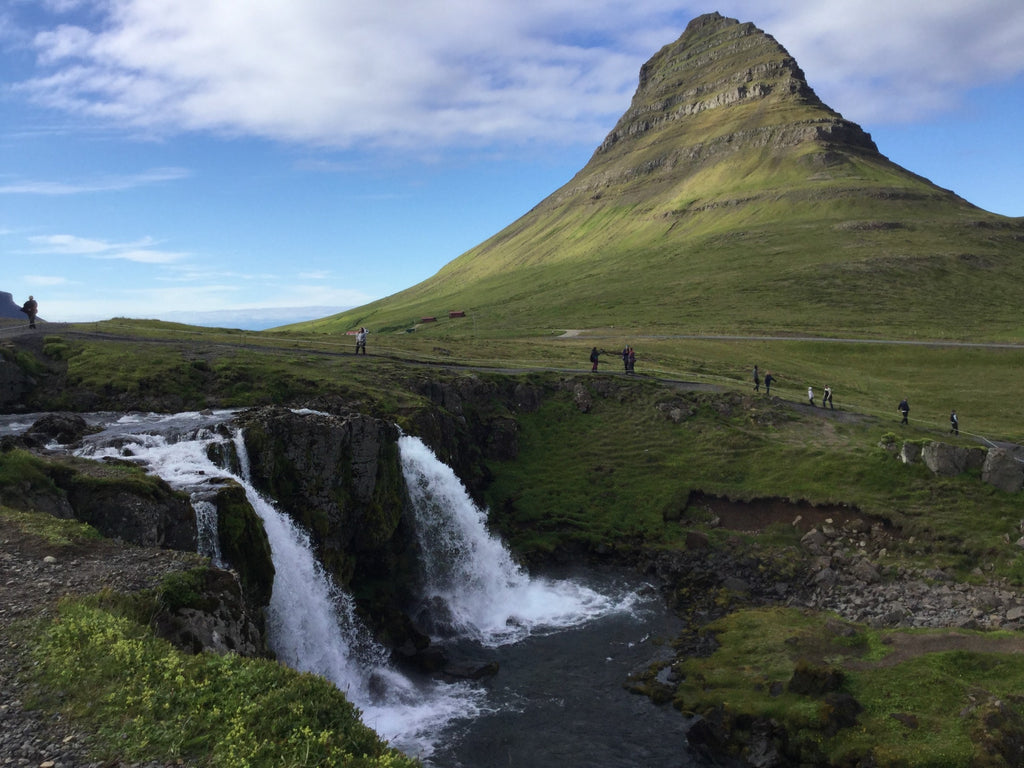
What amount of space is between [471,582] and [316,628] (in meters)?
13.8

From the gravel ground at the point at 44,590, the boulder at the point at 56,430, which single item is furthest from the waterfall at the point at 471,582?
the gravel ground at the point at 44,590

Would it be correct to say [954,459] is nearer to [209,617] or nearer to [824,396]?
[824,396]

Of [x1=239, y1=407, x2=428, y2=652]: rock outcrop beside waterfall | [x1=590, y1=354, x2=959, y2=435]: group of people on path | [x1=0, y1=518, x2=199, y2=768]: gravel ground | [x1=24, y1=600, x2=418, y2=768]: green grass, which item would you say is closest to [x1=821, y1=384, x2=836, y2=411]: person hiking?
[x1=590, y1=354, x2=959, y2=435]: group of people on path

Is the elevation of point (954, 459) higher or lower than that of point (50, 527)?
lower

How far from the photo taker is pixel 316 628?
106 feet

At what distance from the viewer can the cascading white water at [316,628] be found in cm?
3022

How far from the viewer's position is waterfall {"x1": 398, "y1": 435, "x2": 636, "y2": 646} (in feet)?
133

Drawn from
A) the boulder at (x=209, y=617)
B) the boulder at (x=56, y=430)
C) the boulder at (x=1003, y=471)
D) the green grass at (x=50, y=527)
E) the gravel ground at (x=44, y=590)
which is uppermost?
the boulder at (x=56, y=430)

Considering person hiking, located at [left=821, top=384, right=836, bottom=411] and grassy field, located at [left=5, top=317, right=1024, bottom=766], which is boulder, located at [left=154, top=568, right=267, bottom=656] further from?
person hiking, located at [left=821, top=384, right=836, bottom=411]

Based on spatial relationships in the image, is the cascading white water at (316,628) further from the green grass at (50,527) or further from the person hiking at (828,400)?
the person hiking at (828,400)

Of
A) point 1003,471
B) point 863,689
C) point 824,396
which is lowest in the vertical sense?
point 863,689

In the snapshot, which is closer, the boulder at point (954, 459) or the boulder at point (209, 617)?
the boulder at point (209, 617)

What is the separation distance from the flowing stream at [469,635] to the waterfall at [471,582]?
10 centimetres

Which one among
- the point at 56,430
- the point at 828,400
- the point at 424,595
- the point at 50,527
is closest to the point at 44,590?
the point at 50,527
